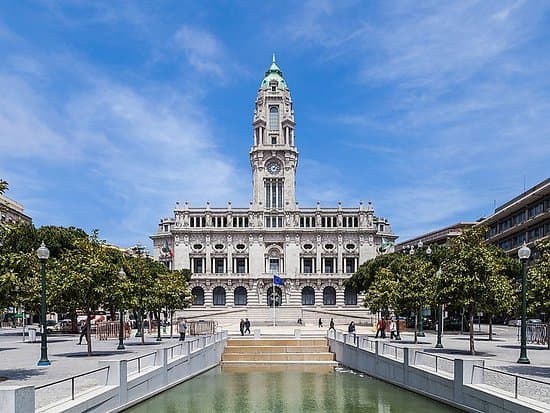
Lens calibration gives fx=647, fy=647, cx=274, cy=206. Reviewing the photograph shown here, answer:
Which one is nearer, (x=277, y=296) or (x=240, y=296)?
(x=277, y=296)

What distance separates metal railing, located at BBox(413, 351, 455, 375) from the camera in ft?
78.0

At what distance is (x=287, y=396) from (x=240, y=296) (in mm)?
94698

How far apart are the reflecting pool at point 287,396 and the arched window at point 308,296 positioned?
85.0 meters

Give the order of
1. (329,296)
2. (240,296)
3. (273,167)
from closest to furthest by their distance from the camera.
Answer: (329,296)
(240,296)
(273,167)

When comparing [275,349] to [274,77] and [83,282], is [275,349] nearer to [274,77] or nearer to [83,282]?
[83,282]

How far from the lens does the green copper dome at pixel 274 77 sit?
5194 inches

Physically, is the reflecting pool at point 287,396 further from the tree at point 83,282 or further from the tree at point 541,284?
the tree at point 83,282

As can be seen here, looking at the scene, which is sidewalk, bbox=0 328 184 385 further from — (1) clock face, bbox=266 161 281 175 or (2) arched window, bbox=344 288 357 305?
(1) clock face, bbox=266 161 281 175

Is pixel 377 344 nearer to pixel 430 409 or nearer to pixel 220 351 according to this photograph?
pixel 430 409

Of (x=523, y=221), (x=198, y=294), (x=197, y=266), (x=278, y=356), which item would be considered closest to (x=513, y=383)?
(x=278, y=356)

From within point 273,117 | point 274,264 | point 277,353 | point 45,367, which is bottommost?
point 277,353

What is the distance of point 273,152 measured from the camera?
12700 cm

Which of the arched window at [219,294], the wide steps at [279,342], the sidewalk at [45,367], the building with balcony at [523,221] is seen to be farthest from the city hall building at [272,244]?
the sidewalk at [45,367]

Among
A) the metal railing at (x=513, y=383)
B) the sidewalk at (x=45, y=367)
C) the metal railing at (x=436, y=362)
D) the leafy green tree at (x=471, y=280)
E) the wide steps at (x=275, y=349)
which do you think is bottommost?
the wide steps at (x=275, y=349)
